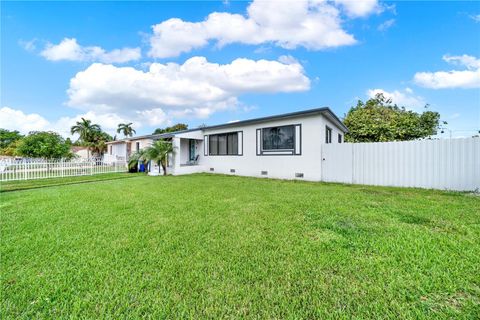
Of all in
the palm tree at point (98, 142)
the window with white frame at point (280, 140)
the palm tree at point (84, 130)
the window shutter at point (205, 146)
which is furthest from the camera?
the palm tree at point (84, 130)

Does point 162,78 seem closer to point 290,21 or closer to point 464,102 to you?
point 290,21

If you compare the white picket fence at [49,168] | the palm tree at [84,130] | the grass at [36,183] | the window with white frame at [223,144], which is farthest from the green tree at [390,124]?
the palm tree at [84,130]

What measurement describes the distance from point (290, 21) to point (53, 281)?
11354 mm

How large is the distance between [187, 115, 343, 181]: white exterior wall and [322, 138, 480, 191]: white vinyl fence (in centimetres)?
54

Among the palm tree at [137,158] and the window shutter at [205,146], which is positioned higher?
the window shutter at [205,146]

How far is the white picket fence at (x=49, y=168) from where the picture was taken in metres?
10.4

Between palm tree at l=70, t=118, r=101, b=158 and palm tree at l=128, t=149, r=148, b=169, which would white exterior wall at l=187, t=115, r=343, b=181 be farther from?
palm tree at l=70, t=118, r=101, b=158

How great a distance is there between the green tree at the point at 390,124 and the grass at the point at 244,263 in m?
13.9

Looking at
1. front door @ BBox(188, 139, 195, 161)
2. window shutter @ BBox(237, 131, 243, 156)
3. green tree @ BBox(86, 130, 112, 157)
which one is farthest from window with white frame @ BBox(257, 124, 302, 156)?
green tree @ BBox(86, 130, 112, 157)

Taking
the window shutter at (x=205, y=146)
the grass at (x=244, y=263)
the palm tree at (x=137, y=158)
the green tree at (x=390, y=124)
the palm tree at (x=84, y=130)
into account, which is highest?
the palm tree at (x=84, y=130)

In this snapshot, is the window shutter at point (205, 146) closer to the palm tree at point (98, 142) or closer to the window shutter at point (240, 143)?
the window shutter at point (240, 143)

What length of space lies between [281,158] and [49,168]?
43.2 feet

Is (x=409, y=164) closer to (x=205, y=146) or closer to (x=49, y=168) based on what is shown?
(x=205, y=146)

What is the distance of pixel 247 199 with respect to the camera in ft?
19.6
